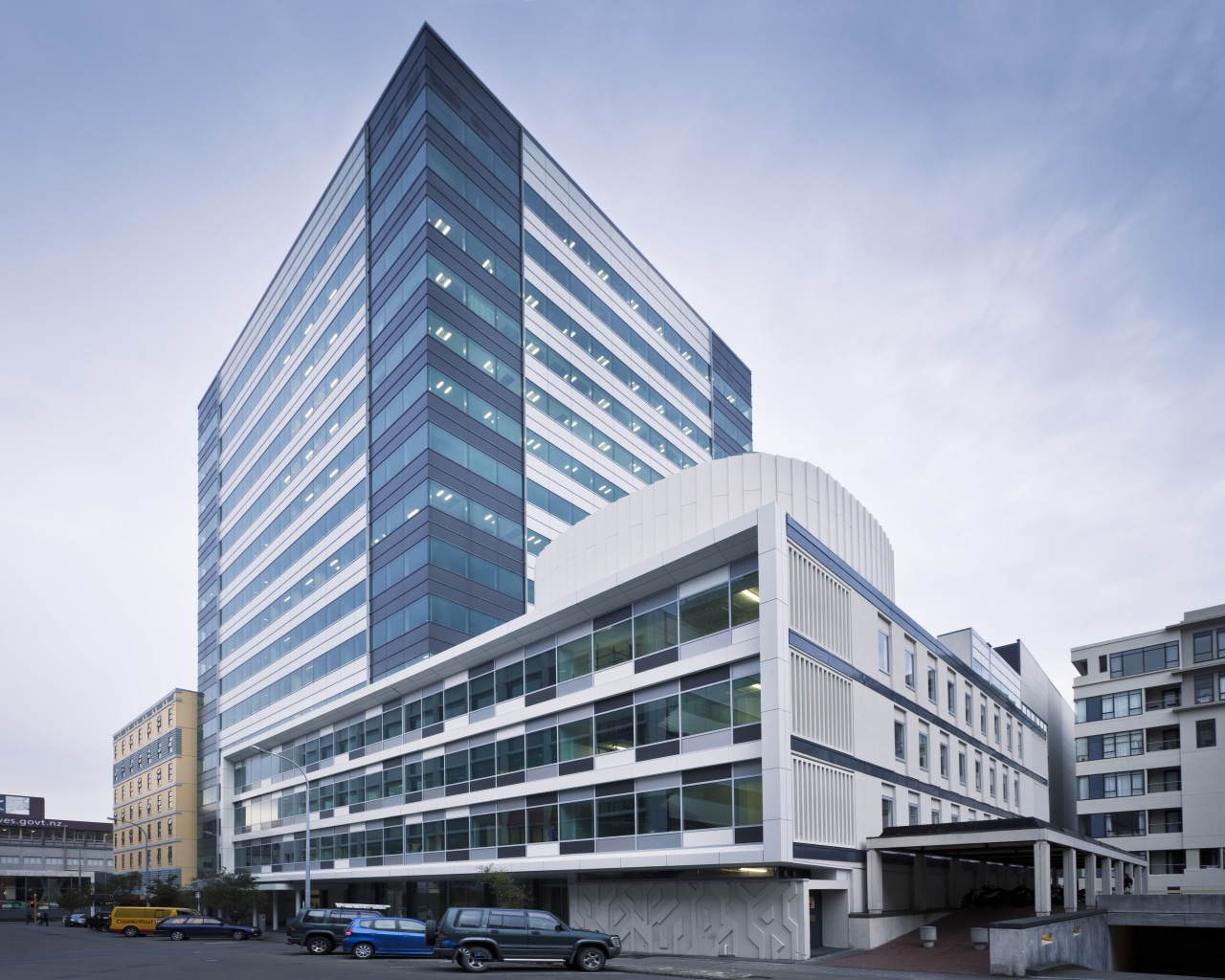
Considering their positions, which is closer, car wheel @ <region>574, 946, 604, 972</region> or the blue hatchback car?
car wheel @ <region>574, 946, 604, 972</region>

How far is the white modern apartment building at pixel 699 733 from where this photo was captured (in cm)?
3350

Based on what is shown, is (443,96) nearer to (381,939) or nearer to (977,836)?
(381,939)

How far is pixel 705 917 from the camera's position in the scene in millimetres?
35250

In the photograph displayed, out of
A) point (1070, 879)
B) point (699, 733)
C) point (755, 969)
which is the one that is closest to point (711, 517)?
point (699, 733)

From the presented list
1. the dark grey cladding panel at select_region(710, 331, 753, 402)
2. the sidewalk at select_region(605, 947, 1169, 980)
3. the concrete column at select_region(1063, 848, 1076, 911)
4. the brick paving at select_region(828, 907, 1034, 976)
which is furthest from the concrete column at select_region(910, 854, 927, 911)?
the dark grey cladding panel at select_region(710, 331, 753, 402)

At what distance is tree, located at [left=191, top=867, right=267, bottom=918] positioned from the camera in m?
65.4

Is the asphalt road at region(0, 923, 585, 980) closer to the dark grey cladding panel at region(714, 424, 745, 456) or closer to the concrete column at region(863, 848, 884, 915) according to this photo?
the concrete column at region(863, 848, 884, 915)

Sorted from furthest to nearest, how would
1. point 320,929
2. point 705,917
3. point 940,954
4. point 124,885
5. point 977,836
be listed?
1. point 124,885
2. point 320,929
3. point 705,917
4. point 977,836
5. point 940,954

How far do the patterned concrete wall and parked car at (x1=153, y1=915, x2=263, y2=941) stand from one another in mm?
27153

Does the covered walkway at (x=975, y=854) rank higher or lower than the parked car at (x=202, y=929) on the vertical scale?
higher

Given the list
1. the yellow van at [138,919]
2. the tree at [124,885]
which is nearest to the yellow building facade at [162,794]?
the tree at [124,885]

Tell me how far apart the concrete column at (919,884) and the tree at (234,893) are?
43813 millimetres

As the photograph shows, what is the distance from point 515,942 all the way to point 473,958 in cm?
120

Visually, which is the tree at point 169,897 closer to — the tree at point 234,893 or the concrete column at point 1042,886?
the tree at point 234,893
